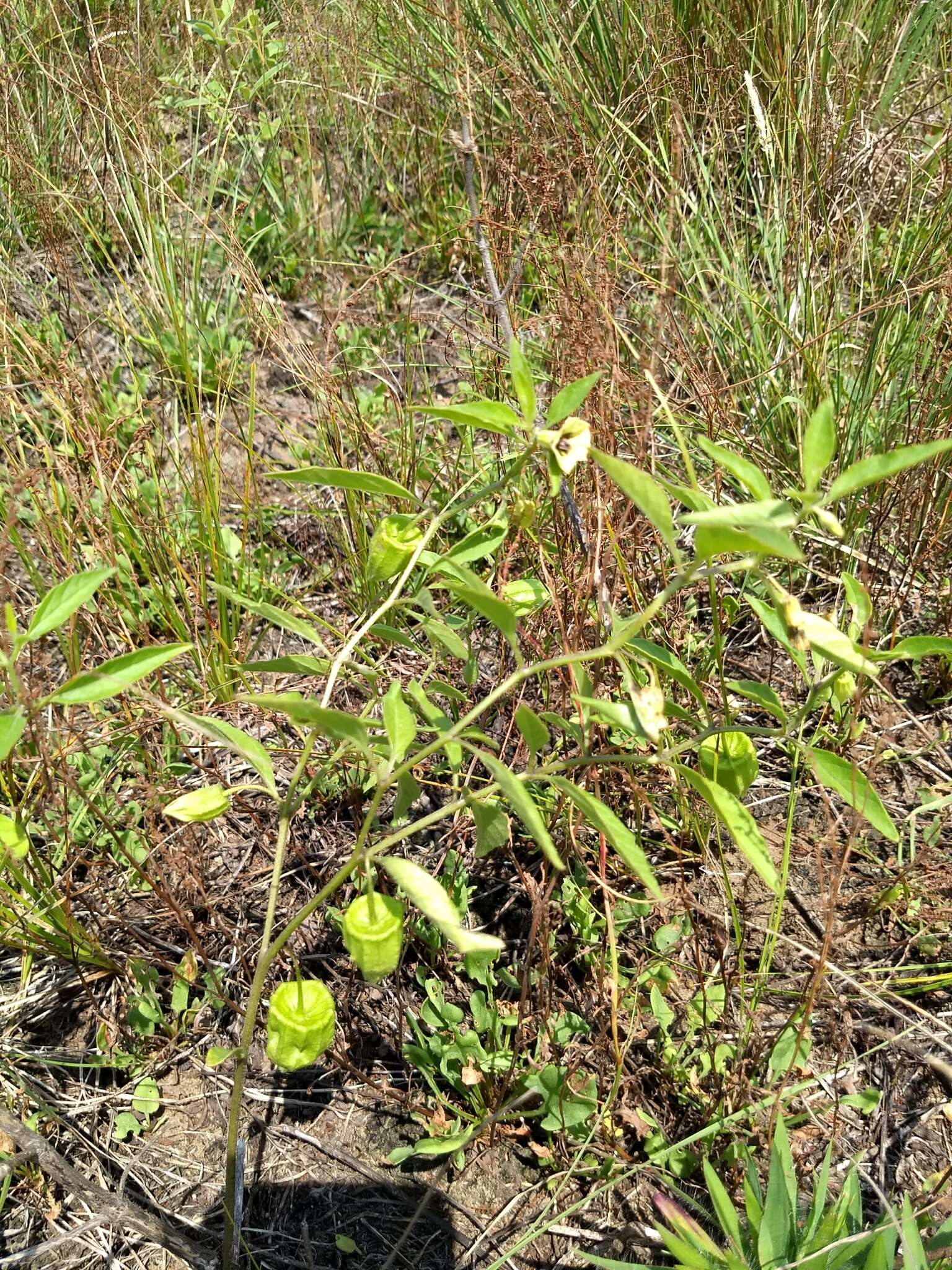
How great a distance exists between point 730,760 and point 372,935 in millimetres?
400

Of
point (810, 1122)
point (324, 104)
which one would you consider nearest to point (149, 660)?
point (810, 1122)

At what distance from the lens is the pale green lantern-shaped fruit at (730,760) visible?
95 centimetres

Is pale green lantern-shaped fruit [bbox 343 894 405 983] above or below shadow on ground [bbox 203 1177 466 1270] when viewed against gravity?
above

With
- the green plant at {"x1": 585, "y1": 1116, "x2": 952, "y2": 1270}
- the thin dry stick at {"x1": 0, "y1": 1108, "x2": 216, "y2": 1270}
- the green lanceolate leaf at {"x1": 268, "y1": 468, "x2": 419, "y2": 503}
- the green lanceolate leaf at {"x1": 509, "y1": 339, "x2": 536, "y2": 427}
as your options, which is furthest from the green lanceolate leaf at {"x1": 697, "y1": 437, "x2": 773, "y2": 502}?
the thin dry stick at {"x1": 0, "y1": 1108, "x2": 216, "y2": 1270}

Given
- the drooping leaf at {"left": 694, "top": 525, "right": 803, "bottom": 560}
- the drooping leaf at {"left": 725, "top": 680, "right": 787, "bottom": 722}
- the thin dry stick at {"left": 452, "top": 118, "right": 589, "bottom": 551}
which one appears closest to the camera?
the drooping leaf at {"left": 694, "top": 525, "right": 803, "bottom": 560}

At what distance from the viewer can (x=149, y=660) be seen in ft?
2.68

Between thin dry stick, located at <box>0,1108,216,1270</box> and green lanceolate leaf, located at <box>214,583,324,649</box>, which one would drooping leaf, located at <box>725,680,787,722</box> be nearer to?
green lanceolate leaf, located at <box>214,583,324,649</box>

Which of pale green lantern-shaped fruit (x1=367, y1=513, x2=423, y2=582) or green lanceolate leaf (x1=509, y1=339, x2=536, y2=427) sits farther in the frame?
pale green lantern-shaped fruit (x1=367, y1=513, x2=423, y2=582)

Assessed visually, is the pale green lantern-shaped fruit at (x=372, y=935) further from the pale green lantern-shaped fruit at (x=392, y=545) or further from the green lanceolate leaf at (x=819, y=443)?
the green lanceolate leaf at (x=819, y=443)

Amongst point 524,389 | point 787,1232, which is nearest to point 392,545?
point 524,389

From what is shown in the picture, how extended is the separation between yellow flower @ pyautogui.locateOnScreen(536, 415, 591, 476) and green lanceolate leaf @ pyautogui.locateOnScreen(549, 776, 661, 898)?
0.80 feet

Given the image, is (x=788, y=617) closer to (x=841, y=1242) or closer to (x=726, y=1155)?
(x=841, y=1242)

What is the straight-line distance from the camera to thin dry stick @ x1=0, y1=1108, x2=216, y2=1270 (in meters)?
0.90

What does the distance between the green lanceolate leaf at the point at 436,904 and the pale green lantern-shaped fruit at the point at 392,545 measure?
30 centimetres
